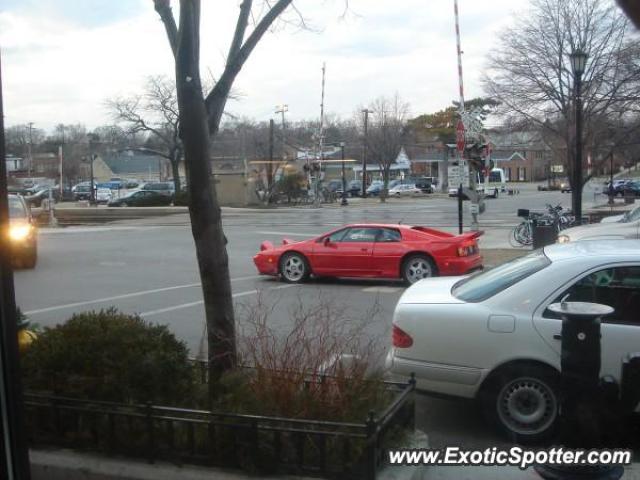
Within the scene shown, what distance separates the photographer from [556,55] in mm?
25812

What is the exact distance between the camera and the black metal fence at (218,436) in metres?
3.96

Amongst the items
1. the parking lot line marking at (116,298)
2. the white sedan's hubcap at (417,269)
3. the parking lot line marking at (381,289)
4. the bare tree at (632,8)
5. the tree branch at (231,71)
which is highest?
the tree branch at (231,71)

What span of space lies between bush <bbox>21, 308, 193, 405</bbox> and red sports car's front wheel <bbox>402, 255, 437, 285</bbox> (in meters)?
9.91

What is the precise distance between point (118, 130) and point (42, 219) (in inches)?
1029

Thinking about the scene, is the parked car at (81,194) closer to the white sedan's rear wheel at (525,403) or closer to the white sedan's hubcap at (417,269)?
the white sedan's hubcap at (417,269)

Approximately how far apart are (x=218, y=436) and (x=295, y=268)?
10.9m

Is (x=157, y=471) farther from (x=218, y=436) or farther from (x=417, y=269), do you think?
(x=417, y=269)

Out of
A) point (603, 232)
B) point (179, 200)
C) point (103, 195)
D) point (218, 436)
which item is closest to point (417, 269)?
point (603, 232)

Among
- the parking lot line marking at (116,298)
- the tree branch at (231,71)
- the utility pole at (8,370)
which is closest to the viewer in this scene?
the utility pole at (8,370)

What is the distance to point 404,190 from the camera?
73.6m

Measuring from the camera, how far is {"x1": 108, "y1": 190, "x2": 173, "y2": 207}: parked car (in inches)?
2133

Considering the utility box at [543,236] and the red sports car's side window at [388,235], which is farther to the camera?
the utility box at [543,236]

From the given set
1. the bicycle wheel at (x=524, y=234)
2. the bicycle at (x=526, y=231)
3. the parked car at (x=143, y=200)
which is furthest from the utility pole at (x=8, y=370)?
the parked car at (x=143, y=200)

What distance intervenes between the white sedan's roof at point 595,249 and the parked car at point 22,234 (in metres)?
14.0
